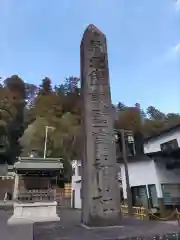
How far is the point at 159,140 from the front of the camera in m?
23.8

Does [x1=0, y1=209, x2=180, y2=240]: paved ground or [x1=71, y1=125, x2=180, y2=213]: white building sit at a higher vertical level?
[x1=71, y1=125, x2=180, y2=213]: white building

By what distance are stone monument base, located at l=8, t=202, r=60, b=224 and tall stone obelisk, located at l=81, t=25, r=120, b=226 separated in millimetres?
10896

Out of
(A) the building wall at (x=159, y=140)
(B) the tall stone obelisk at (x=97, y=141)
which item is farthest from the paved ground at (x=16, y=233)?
(A) the building wall at (x=159, y=140)

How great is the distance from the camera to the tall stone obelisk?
7195mm

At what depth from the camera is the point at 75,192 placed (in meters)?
31.8

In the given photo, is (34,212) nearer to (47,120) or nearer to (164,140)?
(164,140)

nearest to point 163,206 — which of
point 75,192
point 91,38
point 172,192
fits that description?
point 172,192

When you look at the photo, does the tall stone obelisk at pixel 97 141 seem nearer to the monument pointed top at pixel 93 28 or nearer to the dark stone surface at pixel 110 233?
the monument pointed top at pixel 93 28

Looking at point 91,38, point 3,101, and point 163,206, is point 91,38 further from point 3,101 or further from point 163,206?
point 3,101

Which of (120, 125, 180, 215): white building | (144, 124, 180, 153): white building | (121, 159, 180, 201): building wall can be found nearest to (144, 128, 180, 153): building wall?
(144, 124, 180, 153): white building

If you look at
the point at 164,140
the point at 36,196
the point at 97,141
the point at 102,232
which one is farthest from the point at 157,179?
the point at 102,232

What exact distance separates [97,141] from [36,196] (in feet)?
40.3

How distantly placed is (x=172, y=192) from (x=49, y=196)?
27.2ft

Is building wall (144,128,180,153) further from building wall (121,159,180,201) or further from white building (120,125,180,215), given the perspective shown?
building wall (121,159,180,201)
